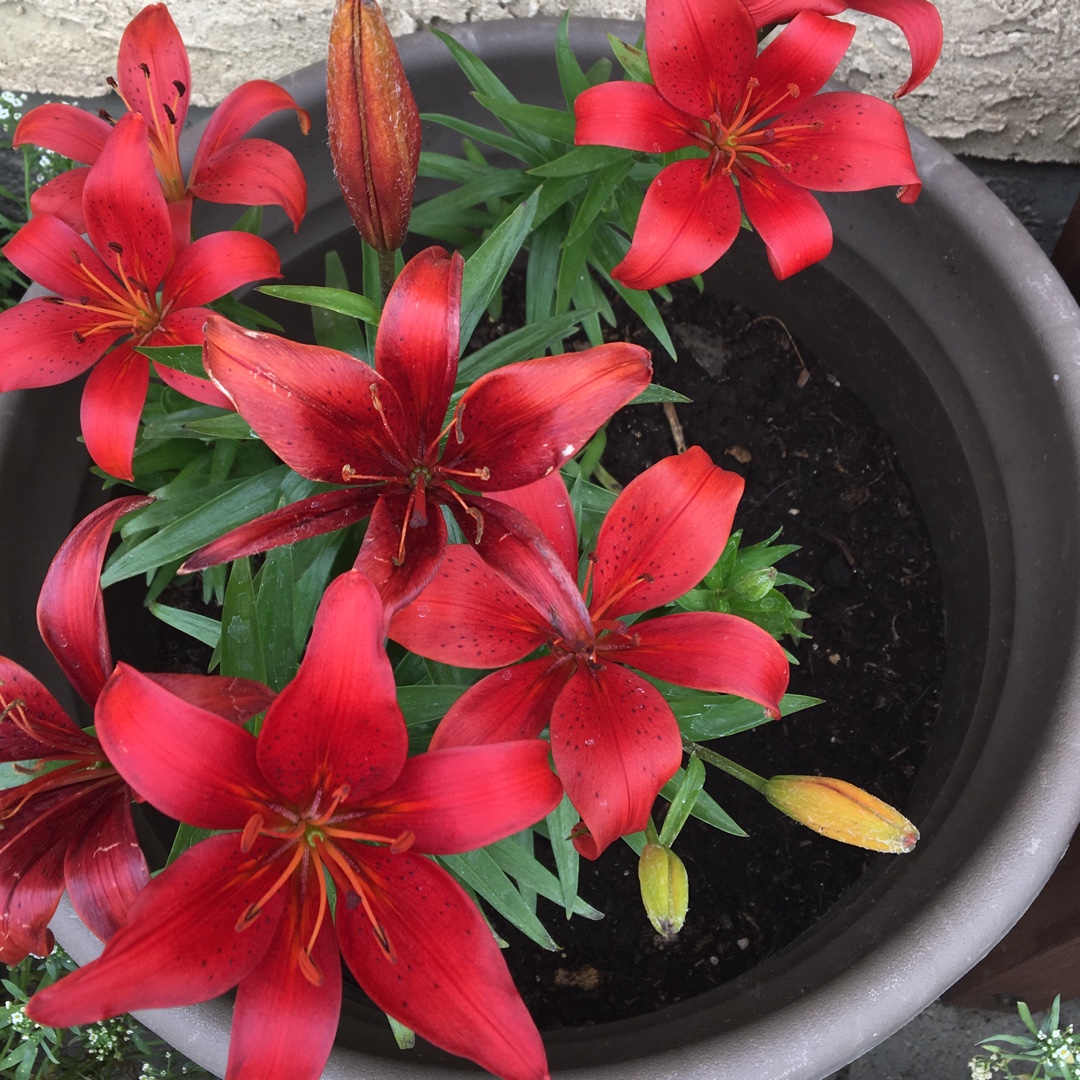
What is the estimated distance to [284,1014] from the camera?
1.64 ft

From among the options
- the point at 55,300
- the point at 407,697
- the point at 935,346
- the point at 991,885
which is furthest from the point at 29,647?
the point at 935,346

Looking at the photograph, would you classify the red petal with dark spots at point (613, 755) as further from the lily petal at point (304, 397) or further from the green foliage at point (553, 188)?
the green foliage at point (553, 188)

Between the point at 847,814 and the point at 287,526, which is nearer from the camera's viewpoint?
the point at 287,526

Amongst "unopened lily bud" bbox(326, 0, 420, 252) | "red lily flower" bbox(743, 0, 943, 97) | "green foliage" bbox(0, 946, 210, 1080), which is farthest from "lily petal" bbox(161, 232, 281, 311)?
"green foliage" bbox(0, 946, 210, 1080)

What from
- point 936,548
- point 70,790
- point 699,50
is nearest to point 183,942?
point 70,790

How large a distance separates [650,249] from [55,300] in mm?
492

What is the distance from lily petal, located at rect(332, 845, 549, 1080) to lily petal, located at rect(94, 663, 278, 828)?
10 cm

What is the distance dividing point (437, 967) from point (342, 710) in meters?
0.14

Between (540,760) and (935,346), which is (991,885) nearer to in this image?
(540,760)

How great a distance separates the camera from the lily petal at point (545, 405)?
516 mm

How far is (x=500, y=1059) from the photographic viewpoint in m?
0.48

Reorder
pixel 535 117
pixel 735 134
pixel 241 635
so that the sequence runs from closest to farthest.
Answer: pixel 241 635 < pixel 735 134 < pixel 535 117

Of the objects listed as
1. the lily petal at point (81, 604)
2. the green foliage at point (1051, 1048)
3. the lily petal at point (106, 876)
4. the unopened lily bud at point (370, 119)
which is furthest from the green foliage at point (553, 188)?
the green foliage at point (1051, 1048)

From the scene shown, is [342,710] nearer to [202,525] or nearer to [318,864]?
[318,864]
